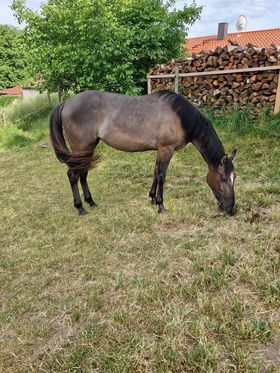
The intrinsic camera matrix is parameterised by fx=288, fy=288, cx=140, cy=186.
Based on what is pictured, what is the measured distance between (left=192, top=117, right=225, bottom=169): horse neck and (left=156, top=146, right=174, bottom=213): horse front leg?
0.41 m

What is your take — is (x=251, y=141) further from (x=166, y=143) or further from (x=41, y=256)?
(x=41, y=256)

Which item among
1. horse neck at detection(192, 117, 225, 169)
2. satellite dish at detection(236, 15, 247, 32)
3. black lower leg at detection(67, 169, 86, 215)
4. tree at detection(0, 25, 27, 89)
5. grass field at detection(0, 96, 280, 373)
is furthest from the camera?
tree at detection(0, 25, 27, 89)

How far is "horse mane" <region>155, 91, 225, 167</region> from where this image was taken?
12.1 feet

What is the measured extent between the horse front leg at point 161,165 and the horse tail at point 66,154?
864mm

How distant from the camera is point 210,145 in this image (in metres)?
3.72

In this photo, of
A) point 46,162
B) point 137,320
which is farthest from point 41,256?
point 46,162

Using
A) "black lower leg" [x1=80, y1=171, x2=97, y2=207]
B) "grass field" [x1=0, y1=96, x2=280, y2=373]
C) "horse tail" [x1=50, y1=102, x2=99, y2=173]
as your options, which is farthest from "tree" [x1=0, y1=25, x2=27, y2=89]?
"grass field" [x1=0, y1=96, x2=280, y2=373]

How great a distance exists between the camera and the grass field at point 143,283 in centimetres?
170

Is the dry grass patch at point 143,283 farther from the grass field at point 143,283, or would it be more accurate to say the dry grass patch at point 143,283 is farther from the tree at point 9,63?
the tree at point 9,63

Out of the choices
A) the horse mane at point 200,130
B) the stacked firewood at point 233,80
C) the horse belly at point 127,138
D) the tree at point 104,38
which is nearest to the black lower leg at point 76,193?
the horse belly at point 127,138

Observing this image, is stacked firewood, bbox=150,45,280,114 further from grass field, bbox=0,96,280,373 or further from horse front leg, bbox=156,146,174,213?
horse front leg, bbox=156,146,174,213

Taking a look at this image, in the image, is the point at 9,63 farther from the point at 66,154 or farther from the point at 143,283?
the point at 143,283

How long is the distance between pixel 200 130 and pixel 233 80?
3.74 m

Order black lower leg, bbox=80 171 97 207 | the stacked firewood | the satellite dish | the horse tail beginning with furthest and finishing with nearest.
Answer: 1. the satellite dish
2. the stacked firewood
3. black lower leg, bbox=80 171 97 207
4. the horse tail
